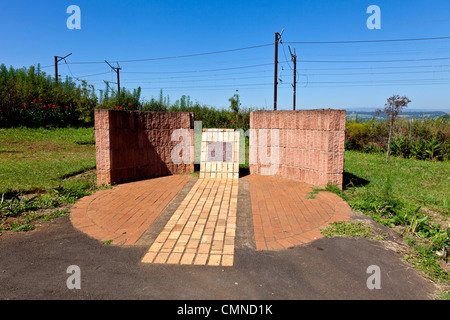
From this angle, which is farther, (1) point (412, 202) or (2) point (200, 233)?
(1) point (412, 202)

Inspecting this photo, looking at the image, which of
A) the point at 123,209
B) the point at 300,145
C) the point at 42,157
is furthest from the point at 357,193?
the point at 42,157

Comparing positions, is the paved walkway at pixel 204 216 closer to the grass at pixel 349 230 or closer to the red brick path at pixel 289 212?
the red brick path at pixel 289 212

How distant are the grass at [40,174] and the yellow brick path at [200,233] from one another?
2.14 m

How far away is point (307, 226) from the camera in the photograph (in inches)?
182

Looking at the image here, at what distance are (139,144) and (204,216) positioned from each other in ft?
12.1

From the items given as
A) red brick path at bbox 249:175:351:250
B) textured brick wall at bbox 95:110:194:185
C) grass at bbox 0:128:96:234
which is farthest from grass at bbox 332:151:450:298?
grass at bbox 0:128:96:234

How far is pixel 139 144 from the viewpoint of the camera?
25.8 ft

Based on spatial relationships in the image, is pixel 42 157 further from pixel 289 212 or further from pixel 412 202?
pixel 412 202

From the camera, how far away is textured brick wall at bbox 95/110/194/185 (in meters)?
7.02

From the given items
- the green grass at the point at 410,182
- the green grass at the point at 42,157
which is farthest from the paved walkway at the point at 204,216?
the green grass at the point at 42,157

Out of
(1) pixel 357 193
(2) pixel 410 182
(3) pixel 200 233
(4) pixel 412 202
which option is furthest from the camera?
(2) pixel 410 182

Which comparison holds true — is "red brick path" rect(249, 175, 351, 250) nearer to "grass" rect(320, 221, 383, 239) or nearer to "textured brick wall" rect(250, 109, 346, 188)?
"grass" rect(320, 221, 383, 239)

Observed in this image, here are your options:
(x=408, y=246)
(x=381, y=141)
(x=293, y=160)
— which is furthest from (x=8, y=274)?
(x=381, y=141)

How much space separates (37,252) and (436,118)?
17.5 metres
